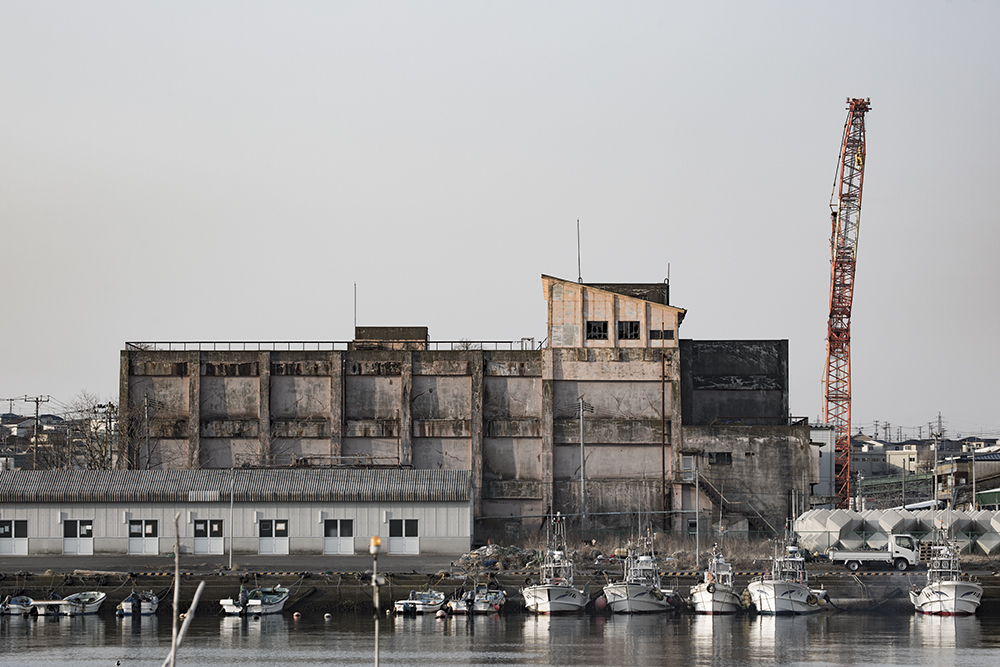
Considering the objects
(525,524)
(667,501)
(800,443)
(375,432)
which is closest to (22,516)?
(375,432)

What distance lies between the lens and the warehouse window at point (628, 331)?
95562 millimetres

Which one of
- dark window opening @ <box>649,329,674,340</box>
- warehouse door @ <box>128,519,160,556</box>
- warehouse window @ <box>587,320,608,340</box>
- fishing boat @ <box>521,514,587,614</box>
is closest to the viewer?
fishing boat @ <box>521,514,587,614</box>

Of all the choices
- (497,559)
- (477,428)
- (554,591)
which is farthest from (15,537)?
(554,591)

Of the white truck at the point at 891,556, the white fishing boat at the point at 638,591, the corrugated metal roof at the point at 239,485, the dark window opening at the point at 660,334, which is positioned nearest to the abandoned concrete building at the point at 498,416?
the dark window opening at the point at 660,334

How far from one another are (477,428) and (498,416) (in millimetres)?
2002

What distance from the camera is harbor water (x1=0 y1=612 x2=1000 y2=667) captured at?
184ft

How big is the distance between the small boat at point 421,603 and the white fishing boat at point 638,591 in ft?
30.2

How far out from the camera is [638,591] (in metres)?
71.4

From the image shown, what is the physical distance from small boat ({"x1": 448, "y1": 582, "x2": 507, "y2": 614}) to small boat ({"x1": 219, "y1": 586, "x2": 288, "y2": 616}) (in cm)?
936

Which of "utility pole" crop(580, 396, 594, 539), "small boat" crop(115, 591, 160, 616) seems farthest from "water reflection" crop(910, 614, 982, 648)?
"small boat" crop(115, 591, 160, 616)

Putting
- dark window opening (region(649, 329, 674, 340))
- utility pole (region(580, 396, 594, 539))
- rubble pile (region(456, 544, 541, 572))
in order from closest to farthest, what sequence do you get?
rubble pile (region(456, 544, 541, 572)) < utility pole (region(580, 396, 594, 539)) < dark window opening (region(649, 329, 674, 340))

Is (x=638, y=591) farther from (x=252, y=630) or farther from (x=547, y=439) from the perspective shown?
(x=547, y=439)

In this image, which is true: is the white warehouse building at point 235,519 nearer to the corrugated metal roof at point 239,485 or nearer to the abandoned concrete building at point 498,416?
the corrugated metal roof at point 239,485

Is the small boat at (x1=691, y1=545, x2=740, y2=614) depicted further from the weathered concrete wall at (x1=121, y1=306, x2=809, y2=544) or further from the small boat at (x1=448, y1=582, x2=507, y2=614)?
the weathered concrete wall at (x1=121, y1=306, x2=809, y2=544)
